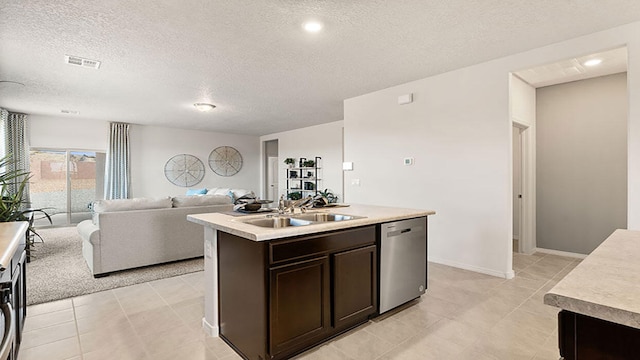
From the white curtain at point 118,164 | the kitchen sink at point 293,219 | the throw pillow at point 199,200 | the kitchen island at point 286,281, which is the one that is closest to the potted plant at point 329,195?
the throw pillow at point 199,200

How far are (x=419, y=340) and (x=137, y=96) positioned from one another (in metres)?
5.35

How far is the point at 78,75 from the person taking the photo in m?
4.02

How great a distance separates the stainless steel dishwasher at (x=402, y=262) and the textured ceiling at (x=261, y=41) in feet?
5.84

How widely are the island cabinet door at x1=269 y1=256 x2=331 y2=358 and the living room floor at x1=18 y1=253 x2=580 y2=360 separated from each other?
181 millimetres

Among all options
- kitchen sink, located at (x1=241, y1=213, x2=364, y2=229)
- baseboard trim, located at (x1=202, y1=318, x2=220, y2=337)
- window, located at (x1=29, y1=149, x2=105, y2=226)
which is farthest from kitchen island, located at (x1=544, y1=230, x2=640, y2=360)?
window, located at (x1=29, y1=149, x2=105, y2=226)

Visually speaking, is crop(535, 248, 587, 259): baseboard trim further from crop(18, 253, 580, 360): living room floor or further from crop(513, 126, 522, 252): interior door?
crop(18, 253, 580, 360): living room floor

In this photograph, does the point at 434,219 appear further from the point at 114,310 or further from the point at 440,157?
the point at 114,310

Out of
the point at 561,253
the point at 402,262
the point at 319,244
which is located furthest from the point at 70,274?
the point at 561,253

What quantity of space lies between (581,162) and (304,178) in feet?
19.0

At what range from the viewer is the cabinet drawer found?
1.84m

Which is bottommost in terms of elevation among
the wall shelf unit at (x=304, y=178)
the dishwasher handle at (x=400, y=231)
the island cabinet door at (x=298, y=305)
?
the island cabinet door at (x=298, y=305)

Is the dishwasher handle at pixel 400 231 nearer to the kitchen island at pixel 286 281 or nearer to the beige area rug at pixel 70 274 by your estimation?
the kitchen island at pixel 286 281

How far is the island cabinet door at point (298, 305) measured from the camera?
6.03 feet

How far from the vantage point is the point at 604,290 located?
30.9 inches
